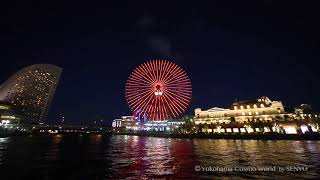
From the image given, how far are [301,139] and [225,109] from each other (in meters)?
45.1

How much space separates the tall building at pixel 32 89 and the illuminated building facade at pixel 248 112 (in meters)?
103

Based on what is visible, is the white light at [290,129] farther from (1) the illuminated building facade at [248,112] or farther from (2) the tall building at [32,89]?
(2) the tall building at [32,89]

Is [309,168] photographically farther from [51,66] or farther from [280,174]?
[51,66]

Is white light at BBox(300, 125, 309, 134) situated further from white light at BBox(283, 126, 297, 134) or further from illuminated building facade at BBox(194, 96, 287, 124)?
illuminated building facade at BBox(194, 96, 287, 124)

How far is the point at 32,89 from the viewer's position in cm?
A: 15625

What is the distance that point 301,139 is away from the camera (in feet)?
259

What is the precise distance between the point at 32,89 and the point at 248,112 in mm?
126412

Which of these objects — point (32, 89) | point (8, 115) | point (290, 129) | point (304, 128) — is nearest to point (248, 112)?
point (290, 129)

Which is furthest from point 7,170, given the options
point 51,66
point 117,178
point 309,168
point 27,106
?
point 51,66

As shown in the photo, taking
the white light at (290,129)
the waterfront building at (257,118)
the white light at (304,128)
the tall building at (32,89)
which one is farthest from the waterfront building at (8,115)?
the white light at (304,128)

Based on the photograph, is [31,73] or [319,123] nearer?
[319,123]

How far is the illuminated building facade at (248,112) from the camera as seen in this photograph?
105312mm

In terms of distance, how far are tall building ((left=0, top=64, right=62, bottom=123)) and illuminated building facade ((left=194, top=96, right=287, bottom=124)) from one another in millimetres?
103130

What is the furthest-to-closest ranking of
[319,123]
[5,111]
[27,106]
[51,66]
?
[51,66], [27,106], [5,111], [319,123]
